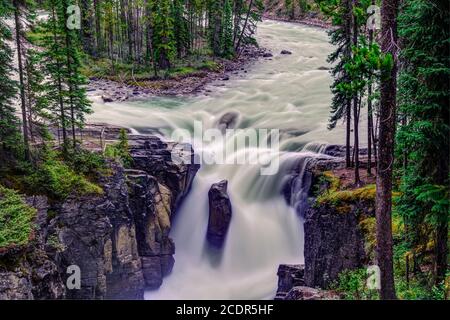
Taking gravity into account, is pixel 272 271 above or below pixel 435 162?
below

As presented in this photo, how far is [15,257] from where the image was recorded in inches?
587

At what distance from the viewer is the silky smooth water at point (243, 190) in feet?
80.3

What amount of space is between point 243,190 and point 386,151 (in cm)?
1813

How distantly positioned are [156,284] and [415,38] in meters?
18.0

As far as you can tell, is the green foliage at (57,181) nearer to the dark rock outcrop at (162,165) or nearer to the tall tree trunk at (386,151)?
the dark rock outcrop at (162,165)

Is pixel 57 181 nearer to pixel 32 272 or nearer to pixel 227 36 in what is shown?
pixel 32 272

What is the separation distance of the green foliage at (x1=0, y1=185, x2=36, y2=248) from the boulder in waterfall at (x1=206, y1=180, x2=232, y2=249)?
1133cm

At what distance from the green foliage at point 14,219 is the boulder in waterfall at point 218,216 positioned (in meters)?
11.3

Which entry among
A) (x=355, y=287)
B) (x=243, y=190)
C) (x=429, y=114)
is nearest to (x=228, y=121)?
(x=243, y=190)

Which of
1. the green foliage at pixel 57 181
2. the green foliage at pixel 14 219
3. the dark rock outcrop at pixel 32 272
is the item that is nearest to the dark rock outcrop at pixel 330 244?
the green foliage at pixel 57 181

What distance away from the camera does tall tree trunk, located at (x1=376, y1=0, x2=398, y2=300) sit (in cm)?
1001
